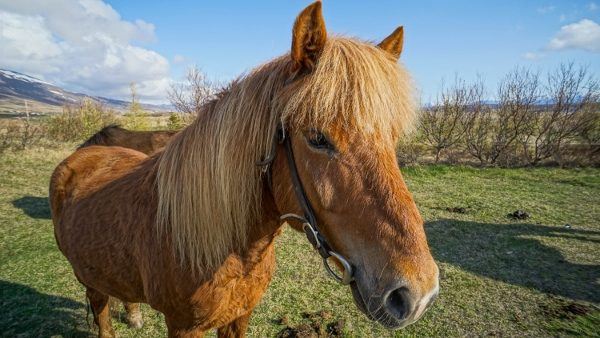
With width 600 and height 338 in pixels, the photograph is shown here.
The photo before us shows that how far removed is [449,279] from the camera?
4.94 metres

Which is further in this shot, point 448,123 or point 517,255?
point 448,123

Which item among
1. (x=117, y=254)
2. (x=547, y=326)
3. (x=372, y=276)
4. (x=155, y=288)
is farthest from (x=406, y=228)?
(x=547, y=326)

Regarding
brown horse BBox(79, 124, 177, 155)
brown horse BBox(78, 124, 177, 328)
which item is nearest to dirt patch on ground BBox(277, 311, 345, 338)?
A: brown horse BBox(78, 124, 177, 328)

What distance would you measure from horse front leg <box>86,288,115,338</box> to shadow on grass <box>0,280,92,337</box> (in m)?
0.51

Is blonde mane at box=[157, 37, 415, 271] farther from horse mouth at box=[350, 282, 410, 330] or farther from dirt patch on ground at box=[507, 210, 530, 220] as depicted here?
dirt patch on ground at box=[507, 210, 530, 220]

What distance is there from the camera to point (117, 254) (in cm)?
220

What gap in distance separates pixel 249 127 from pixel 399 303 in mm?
1047

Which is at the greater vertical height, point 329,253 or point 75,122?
point 75,122

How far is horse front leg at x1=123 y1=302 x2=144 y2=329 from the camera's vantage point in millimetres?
3572

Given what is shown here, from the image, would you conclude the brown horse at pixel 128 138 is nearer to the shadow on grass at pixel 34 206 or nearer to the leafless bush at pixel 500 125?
the shadow on grass at pixel 34 206

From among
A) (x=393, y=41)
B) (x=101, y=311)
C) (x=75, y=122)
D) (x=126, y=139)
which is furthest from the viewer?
(x=75, y=122)

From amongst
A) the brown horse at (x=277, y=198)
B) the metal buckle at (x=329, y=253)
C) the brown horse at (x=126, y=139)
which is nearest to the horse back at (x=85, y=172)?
the brown horse at (x=277, y=198)

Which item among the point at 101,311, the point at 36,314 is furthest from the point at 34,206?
the point at 101,311

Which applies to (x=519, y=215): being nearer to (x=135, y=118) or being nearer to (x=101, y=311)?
(x=101, y=311)
